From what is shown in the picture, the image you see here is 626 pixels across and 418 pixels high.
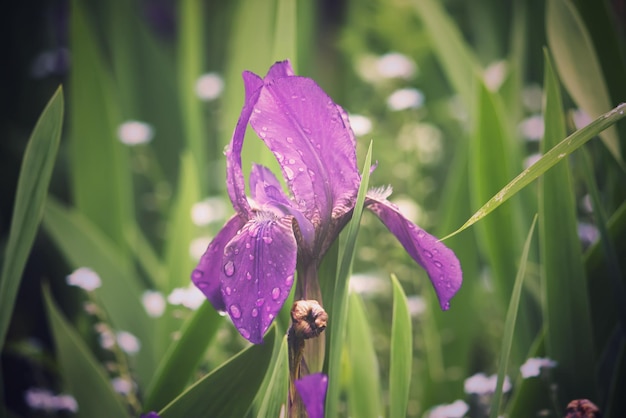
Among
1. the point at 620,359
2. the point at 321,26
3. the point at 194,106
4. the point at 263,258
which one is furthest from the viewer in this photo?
the point at 321,26

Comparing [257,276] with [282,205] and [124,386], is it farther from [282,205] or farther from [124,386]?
[124,386]

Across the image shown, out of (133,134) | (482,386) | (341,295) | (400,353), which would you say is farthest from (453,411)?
(133,134)

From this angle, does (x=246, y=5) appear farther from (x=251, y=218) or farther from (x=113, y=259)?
→ (x=251, y=218)

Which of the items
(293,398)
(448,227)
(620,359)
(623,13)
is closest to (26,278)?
(448,227)

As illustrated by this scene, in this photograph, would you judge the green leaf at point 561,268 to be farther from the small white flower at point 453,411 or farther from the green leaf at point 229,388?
the green leaf at point 229,388

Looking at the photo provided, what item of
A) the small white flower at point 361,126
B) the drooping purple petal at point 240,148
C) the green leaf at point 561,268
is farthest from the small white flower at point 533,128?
the drooping purple petal at point 240,148

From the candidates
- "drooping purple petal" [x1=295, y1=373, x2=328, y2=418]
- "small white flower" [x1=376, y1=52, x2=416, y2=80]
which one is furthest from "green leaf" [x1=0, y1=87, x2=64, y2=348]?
"small white flower" [x1=376, y1=52, x2=416, y2=80]
